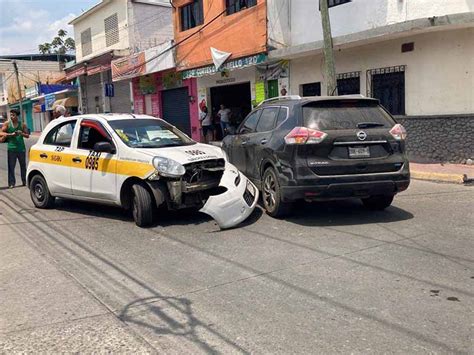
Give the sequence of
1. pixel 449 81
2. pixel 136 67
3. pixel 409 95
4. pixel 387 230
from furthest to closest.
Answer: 1. pixel 136 67
2. pixel 409 95
3. pixel 449 81
4. pixel 387 230

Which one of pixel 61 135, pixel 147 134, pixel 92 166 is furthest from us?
pixel 61 135

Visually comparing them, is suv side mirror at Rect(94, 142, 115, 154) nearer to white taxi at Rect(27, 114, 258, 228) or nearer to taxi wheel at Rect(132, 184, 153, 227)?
white taxi at Rect(27, 114, 258, 228)

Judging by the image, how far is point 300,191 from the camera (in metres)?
6.85

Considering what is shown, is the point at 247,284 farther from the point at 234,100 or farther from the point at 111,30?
the point at 111,30

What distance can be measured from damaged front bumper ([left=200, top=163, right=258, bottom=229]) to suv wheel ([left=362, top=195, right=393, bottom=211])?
185 cm

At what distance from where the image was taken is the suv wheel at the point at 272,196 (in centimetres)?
736

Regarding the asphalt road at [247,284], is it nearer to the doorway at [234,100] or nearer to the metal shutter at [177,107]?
the doorway at [234,100]

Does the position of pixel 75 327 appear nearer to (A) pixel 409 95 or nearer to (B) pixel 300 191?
(B) pixel 300 191

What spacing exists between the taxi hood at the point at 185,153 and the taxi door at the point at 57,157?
1.78 m

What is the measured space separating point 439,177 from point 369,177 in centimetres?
477

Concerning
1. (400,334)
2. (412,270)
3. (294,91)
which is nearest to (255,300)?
(400,334)

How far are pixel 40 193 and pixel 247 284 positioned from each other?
579 centimetres

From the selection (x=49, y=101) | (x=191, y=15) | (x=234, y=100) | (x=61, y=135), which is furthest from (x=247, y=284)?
(x=49, y=101)

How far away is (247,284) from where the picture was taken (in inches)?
191
